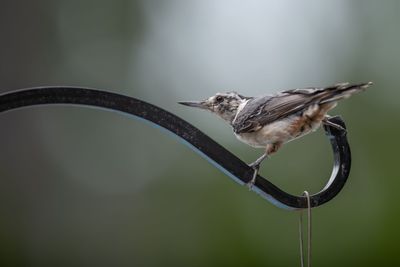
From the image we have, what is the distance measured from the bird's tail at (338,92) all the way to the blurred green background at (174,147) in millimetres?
1997

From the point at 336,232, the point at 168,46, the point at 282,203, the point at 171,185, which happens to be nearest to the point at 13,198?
Result: the point at 171,185

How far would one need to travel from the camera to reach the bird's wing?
6.98ft

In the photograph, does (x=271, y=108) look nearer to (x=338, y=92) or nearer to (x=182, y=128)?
(x=338, y=92)

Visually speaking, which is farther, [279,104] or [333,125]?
[279,104]

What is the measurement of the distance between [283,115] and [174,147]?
249cm

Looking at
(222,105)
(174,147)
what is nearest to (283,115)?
(222,105)

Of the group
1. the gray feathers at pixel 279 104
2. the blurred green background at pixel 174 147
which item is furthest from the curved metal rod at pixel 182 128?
the blurred green background at pixel 174 147

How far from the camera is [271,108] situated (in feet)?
7.55

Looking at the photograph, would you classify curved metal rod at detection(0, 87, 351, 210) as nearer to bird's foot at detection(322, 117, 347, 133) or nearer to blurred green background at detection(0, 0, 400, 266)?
bird's foot at detection(322, 117, 347, 133)

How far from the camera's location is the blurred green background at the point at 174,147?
4.02 meters

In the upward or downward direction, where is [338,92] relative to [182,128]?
upward

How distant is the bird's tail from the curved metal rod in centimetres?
13

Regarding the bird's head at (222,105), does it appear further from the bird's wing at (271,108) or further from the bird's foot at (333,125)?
the bird's foot at (333,125)

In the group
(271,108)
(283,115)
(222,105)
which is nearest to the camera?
(283,115)
